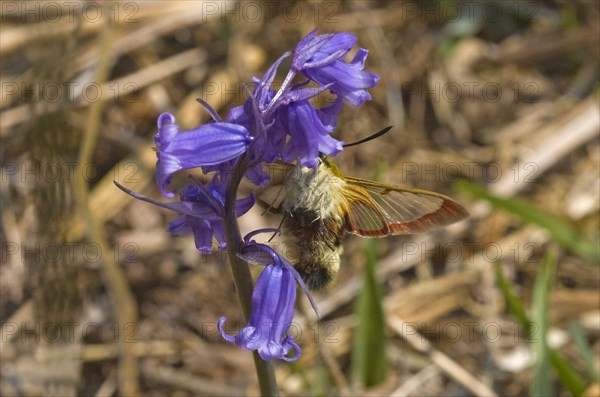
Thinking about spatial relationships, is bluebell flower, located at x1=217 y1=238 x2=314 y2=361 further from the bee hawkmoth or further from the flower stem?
the bee hawkmoth


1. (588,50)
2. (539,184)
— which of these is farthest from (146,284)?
(588,50)

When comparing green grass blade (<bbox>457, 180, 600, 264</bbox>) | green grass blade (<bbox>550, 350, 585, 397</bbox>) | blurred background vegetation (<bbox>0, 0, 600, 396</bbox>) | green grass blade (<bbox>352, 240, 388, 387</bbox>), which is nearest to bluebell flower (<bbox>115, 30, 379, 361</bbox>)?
blurred background vegetation (<bbox>0, 0, 600, 396</bbox>)

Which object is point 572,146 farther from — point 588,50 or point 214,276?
point 214,276

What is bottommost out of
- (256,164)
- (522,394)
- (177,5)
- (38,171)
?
(522,394)

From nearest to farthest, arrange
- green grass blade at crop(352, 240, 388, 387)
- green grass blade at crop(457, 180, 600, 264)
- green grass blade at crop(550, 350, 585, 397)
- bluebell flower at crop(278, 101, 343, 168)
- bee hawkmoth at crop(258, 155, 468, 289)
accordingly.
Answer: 1. bluebell flower at crop(278, 101, 343, 168)
2. bee hawkmoth at crop(258, 155, 468, 289)
3. green grass blade at crop(550, 350, 585, 397)
4. green grass blade at crop(352, 240, 388, 387)
5. green grass blade at crop(457, 180, 600, 264)

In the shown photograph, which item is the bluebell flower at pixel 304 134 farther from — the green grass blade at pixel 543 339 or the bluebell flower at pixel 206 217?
the green grass blade at pixel 543 339

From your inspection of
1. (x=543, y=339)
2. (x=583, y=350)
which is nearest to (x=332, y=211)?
(x=543, y=339)

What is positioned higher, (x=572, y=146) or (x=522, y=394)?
(x=572, y=146)
